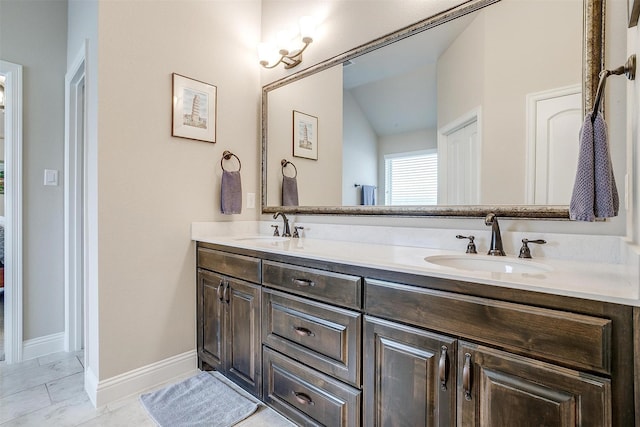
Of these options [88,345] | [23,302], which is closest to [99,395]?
[88,345]

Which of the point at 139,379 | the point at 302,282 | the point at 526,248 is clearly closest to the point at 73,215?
the point at 139,379

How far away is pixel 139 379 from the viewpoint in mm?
1830

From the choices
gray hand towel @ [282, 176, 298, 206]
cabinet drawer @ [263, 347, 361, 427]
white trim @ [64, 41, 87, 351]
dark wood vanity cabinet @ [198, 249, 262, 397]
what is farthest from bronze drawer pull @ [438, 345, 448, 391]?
white trim @ [64, 41, 87, 351]

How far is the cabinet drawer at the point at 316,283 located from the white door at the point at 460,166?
67cm

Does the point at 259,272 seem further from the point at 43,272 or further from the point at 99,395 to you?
the point at 43,272

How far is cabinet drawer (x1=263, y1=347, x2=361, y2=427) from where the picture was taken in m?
1.24

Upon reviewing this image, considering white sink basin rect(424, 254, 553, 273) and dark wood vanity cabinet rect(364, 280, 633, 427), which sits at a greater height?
white sink basin rect(424, 254, 553, 273)

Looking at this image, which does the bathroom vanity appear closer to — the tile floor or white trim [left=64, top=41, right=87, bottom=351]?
the tile floor

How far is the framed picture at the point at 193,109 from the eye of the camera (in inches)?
77.6

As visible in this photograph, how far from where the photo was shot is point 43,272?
2285mm

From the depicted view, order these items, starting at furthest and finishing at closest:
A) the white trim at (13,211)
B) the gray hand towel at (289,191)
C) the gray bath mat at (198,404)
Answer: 1. the gray hand towel at (289,191)
2. the white trim at (13,211)
3. the gray bath mat at (198,404)

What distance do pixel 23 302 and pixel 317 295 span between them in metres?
2.19

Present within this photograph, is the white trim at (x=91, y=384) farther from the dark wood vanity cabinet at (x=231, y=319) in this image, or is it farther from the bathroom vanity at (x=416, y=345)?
the bathroom vanity at (x=416, y=345)

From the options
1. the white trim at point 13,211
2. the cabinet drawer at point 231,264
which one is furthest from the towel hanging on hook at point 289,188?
the white trim at point 13,211
